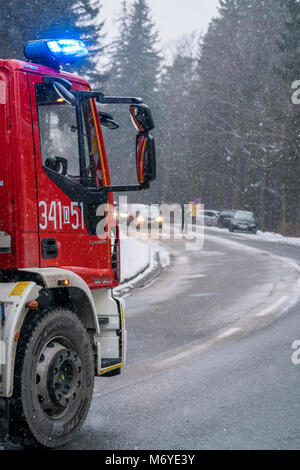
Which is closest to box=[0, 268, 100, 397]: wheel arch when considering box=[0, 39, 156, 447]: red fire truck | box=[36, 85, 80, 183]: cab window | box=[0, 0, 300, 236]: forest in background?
box=[0, 39, 156, 447]: red fire truck

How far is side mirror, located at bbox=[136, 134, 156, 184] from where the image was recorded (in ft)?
16.1

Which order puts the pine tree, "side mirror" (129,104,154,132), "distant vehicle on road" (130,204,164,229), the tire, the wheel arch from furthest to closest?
the pine tree < "distant vehicle on road" (130,204,164,229) < "side mirror" (129,104,154,132) < the tire < the wheel arch

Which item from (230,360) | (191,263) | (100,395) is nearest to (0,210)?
(100,395)

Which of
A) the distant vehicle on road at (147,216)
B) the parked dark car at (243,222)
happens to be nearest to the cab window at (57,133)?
the distant vehicle on road at (147,216)

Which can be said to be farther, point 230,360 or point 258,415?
point 230,360

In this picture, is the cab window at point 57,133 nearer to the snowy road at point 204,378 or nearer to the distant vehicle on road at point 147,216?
the snowy road at point 204,378

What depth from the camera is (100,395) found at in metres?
6.14

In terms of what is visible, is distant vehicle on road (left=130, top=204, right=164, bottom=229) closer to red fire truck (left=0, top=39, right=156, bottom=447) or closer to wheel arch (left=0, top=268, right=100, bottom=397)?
red fire truck (left=0, top=39, right=156, bottom=447)

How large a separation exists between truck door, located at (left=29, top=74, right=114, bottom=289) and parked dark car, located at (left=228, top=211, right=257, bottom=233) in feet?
134

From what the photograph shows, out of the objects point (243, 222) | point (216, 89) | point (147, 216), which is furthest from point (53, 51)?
point (216, 89)

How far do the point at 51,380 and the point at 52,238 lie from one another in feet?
3.47

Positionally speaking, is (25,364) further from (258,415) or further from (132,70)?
(132,70)

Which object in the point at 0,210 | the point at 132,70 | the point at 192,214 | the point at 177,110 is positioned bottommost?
the point at 192,214
